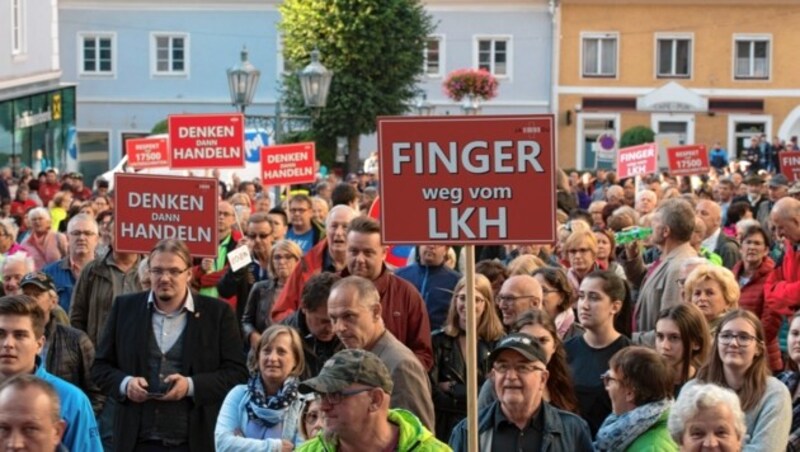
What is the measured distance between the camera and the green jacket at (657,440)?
23.9ft

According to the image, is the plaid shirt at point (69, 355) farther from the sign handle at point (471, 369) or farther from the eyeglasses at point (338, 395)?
the eyeglasses at point (338, 395)

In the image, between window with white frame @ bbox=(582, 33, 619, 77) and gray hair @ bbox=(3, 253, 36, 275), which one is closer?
gray hair @ bbox=(3, 253, 36, 275)

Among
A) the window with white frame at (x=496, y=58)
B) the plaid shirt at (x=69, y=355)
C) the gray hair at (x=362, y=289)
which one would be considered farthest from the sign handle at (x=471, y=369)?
the window with white frame at (x=496, y=58)

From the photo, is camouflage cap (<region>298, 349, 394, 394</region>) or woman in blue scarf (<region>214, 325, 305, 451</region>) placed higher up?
camouflage cap (<region>298, 349, 394, 394</region>)

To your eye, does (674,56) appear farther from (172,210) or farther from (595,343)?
(595,343)

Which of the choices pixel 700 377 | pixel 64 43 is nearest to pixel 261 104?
pixel 64 43

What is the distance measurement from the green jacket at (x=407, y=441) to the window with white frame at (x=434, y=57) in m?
55.0

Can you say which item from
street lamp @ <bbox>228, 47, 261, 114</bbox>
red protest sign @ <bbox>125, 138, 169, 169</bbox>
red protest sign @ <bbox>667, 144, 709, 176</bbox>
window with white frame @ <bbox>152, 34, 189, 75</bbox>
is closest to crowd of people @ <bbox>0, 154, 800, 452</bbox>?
street lamp @ <bbox>228, 47, 261, 114</bbox>

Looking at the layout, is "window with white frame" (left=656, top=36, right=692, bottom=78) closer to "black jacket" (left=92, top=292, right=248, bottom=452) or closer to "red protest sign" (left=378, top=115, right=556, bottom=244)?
"black jacket" (left=92, top=292, right=248, bottom=452)

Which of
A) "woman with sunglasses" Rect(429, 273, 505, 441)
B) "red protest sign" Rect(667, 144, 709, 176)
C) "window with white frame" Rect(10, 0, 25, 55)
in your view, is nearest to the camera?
"woman with sunglasses" Rect(429, 273, 505, 441)

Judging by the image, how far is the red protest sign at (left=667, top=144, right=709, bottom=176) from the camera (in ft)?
86.5

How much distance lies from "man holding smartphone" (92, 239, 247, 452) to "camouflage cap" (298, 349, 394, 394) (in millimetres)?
3004

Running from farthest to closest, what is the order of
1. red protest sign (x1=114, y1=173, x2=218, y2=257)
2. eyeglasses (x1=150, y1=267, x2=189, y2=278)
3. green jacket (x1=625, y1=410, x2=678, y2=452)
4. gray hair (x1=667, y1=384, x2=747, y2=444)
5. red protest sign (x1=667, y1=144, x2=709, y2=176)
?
red protest sign (x1=667, y1=144, x2=709, y2=176)
red protest sign (x1=114, y1=173, x2=218, y2=257)
eyeglasses (x1=150, y1=267, x2=189, y2=278)
green jacket (x1=625, y1=410, x2=678, y2=452)
gray hair (x1=667, y1=384, x2=747, y2=444)

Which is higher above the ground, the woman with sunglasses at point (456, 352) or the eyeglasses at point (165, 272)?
the eyeglasses at point (165, 272)
